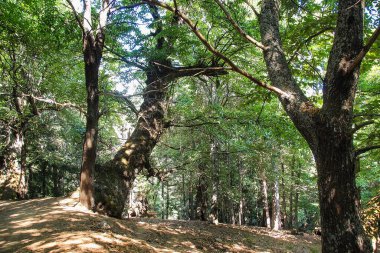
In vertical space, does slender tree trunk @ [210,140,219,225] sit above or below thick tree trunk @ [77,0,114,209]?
below

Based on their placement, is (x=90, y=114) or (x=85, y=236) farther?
(x=90, y=114)

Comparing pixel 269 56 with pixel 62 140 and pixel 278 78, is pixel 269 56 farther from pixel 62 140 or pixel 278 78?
pixel 62 140

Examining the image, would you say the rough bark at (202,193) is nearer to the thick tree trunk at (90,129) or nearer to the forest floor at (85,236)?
the forest floor at (85,236)

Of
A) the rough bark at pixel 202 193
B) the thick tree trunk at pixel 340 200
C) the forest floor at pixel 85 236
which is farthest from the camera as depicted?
the rough bark at pixel 202 193

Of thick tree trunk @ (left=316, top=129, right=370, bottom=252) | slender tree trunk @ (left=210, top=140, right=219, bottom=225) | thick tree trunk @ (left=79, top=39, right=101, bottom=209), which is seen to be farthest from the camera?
slender tree trunk @ (left=210, top=140, right=219, bottom=225)

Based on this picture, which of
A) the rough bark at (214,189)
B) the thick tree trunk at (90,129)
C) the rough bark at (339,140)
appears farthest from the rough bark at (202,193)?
the rough bark at (339,140)

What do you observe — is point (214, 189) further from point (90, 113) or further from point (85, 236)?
point (85, 236)

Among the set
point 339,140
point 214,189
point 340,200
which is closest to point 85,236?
point 340,200

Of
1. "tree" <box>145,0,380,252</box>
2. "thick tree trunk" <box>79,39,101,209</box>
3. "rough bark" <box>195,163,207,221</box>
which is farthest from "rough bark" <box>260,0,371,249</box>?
"rough bark" <box>195,163,207,221</box>

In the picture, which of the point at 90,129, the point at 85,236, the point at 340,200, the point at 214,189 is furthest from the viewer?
the point at 214,189

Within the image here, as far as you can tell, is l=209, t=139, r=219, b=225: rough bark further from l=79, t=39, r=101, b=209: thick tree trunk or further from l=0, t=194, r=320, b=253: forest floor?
l=79, t=39, r=101, b=209: thick tree trunk

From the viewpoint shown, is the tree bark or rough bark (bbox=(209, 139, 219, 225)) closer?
the tree bark

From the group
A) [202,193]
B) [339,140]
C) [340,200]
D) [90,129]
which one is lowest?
[202,193]

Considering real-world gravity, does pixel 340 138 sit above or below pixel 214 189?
above
